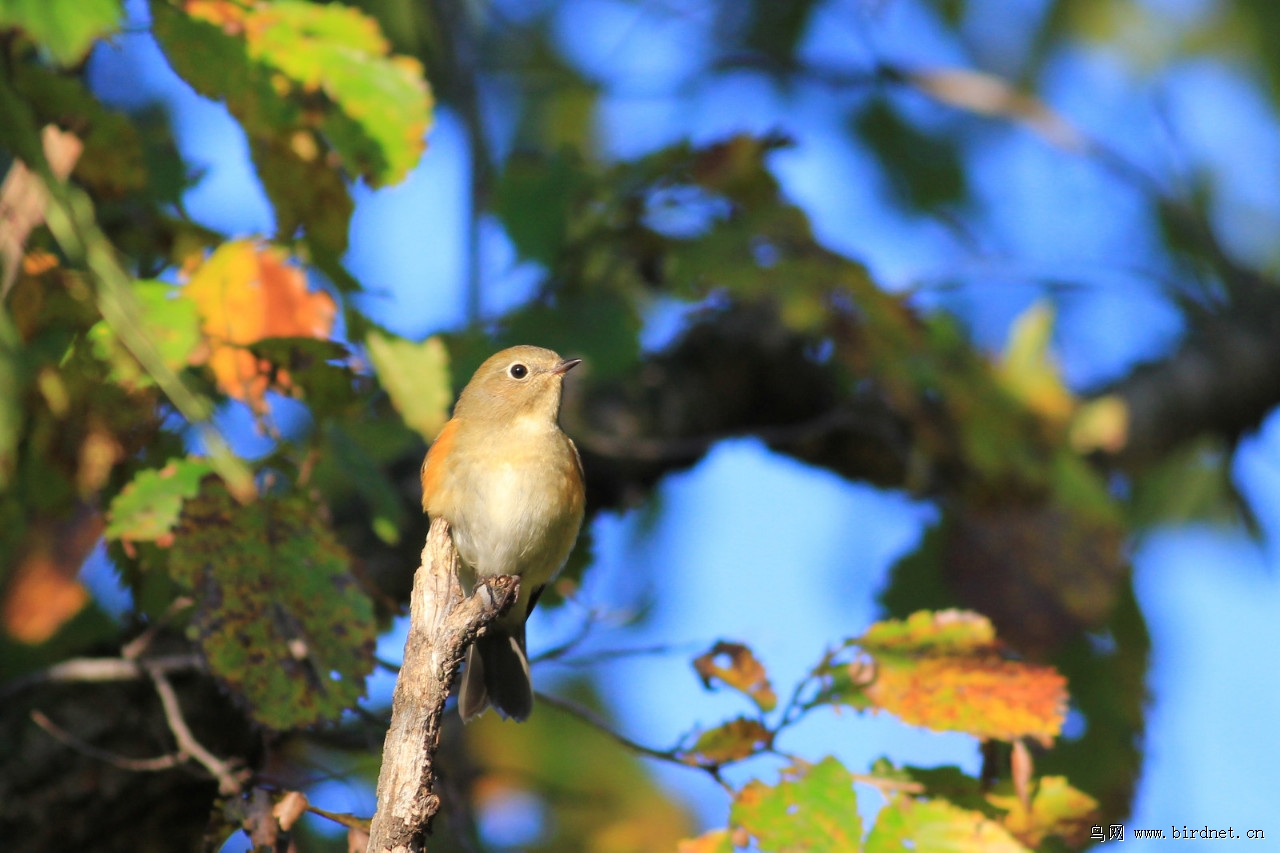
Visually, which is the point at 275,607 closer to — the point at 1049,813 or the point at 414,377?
the point at 414,377

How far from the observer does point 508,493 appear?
13.3 ft

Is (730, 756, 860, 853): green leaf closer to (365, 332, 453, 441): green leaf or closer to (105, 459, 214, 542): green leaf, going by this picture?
(365, 332, 453, 441): green leaf

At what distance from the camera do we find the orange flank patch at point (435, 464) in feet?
13.3

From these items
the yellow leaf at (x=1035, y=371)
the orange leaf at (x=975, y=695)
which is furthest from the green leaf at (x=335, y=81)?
the yellow leaf at (x=1035, y=371)

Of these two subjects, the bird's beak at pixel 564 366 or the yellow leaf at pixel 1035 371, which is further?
the yellow leaf at pixel 1035 371

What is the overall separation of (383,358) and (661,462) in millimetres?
2232

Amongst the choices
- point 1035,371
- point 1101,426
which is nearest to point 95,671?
point 1035,371

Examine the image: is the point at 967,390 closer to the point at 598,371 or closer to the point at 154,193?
the point at 598,371

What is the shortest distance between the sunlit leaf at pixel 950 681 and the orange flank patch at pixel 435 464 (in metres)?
1.61

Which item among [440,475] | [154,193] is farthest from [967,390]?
[154,193]

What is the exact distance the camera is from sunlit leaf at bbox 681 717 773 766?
119 inches

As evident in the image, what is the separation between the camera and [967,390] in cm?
498

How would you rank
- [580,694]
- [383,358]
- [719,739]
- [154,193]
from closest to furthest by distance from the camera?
1. [719,739]
2. [383,358]
3. [154,193]
4. [580,694]

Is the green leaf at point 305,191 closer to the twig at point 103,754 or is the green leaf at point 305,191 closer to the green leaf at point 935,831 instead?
the twig at point 103,754
